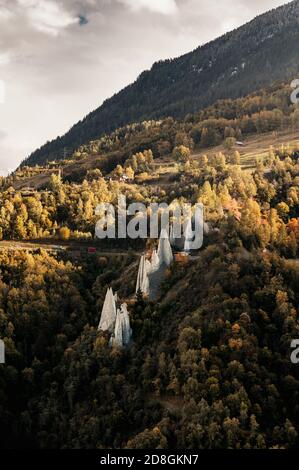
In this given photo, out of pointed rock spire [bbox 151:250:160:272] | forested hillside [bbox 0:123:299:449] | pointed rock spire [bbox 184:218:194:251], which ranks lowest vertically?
forested hillside [bbox 0:123:299:449]

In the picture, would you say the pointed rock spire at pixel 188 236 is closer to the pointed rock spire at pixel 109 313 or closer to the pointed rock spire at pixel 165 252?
the pointed rock spire at pixel 165 252

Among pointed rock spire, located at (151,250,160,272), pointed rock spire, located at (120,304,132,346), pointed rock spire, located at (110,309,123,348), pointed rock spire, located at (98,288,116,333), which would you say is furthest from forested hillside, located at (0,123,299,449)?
pointed rock spire, located at (151,250,160,272)

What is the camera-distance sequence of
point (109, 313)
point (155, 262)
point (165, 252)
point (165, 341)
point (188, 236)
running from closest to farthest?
1. point (165, 341)
2. point (109, 313)
3. point (155, 262)
4. point (165, 252)
5. point (188, 236)

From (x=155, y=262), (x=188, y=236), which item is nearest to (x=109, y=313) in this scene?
(x=155, y=262)

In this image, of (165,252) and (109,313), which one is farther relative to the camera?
(165,252)

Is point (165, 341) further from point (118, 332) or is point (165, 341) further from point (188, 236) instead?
point (188, 236)

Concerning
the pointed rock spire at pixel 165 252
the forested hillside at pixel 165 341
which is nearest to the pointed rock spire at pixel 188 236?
the forested hillside at pixel 165 341

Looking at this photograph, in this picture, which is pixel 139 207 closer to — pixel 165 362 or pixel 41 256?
pixel 41 256

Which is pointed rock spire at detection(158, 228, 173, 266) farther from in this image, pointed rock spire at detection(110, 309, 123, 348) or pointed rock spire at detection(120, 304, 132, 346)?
pointed rock spire at detection(110, 309, 123, 348)
